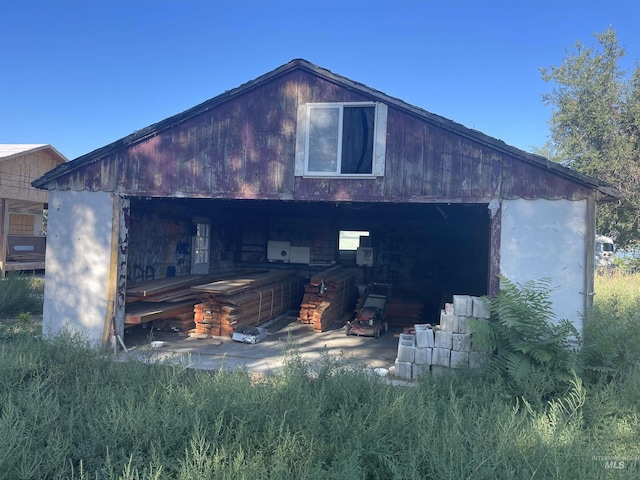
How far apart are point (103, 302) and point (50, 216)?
2.21 metres

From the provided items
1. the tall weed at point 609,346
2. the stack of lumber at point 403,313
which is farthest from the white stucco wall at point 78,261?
the tall weed at point 609,346

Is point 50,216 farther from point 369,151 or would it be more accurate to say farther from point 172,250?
→ point 369,151

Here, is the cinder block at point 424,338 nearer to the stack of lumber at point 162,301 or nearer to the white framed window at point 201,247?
the stack of lumber at point 162,301

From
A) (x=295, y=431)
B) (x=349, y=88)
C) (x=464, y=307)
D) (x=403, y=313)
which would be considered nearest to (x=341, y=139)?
(x=349, y=88)

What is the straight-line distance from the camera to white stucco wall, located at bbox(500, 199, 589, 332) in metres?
7.17

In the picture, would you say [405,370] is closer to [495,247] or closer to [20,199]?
[495,247]

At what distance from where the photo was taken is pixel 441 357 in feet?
24.2

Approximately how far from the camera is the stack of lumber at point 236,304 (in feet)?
35.0

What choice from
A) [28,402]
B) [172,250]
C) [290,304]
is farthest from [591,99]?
[28,402]

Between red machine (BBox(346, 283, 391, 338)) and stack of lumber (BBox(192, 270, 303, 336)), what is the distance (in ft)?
8.35

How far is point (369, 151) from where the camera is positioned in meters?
8.09

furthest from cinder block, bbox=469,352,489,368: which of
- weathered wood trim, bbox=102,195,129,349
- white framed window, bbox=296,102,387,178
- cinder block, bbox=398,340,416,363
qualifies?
weathered wood trim, bbox=102,195,129,349

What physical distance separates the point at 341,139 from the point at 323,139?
0.37 metres

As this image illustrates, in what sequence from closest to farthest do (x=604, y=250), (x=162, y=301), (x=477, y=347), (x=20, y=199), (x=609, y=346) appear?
(x=609, y=346) < (x=477, y=347) < (x=162, y=301) < (x=20, y=199) < (x=604, y=250)
